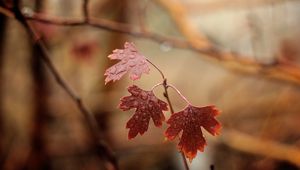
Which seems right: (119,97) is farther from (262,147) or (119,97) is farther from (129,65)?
(129,65)

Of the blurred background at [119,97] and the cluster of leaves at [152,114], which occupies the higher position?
the cluster of leaves at [152,114]

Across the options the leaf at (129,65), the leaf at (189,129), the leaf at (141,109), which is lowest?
the leaf at (189,129)

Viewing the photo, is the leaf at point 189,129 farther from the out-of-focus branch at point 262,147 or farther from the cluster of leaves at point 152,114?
the out-of-focus branch at point 262,147

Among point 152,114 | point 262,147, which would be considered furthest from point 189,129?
point 262,147

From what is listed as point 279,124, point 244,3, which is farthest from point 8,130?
point 244,3

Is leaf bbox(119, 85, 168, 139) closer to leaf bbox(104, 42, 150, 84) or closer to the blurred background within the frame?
leaf bbox(104, 42, 150, 84)

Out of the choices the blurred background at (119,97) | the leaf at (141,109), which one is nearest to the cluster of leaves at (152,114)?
the leaf at (141,109)

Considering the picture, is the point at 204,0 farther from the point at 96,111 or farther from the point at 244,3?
the point at 96,111
